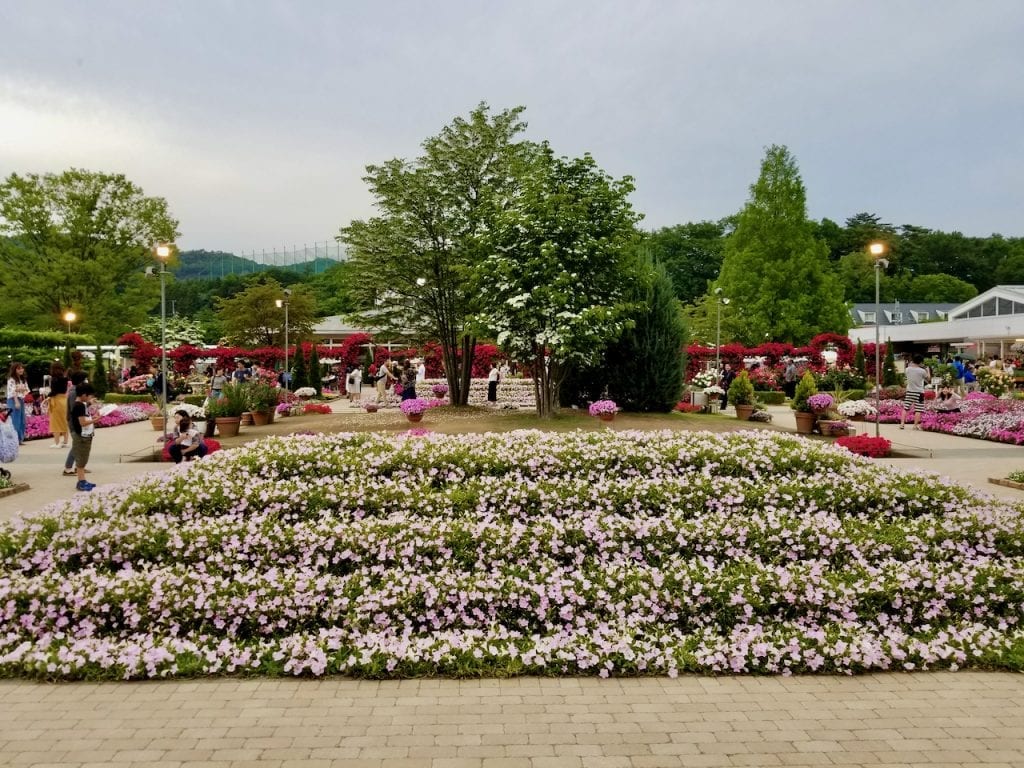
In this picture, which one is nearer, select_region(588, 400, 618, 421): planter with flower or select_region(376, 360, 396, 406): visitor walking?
select_region(588, 400, 618, 421): planter with flower

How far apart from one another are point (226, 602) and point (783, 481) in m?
5.12

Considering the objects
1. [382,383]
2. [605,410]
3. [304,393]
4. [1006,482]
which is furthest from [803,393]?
[304,393]

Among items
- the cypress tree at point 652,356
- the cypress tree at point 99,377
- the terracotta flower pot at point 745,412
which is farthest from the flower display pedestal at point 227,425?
the cypress tree at point 99,377

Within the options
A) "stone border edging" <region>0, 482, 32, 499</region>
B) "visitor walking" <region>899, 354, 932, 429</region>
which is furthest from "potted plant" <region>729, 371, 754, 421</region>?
"stone border edging" <region>0, 482, 32, 499</region>

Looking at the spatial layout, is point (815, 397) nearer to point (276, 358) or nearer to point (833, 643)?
point (833, 643)

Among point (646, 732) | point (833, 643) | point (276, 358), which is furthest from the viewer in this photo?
point (276, 358)

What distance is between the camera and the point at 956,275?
3132 inches

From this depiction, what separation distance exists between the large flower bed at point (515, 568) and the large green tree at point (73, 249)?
39633mm

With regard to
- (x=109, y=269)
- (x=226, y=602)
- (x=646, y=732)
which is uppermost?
(x=109, y=269)

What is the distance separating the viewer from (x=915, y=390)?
1884 centimetres

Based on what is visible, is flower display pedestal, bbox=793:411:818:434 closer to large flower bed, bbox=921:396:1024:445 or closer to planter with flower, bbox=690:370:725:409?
large flower bed, bbox=921:396:1024:445

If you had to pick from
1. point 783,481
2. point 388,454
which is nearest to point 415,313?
point 388,454

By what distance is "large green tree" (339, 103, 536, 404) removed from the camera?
20828 mm

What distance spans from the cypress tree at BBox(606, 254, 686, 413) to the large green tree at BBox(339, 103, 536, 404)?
14.9 feet
